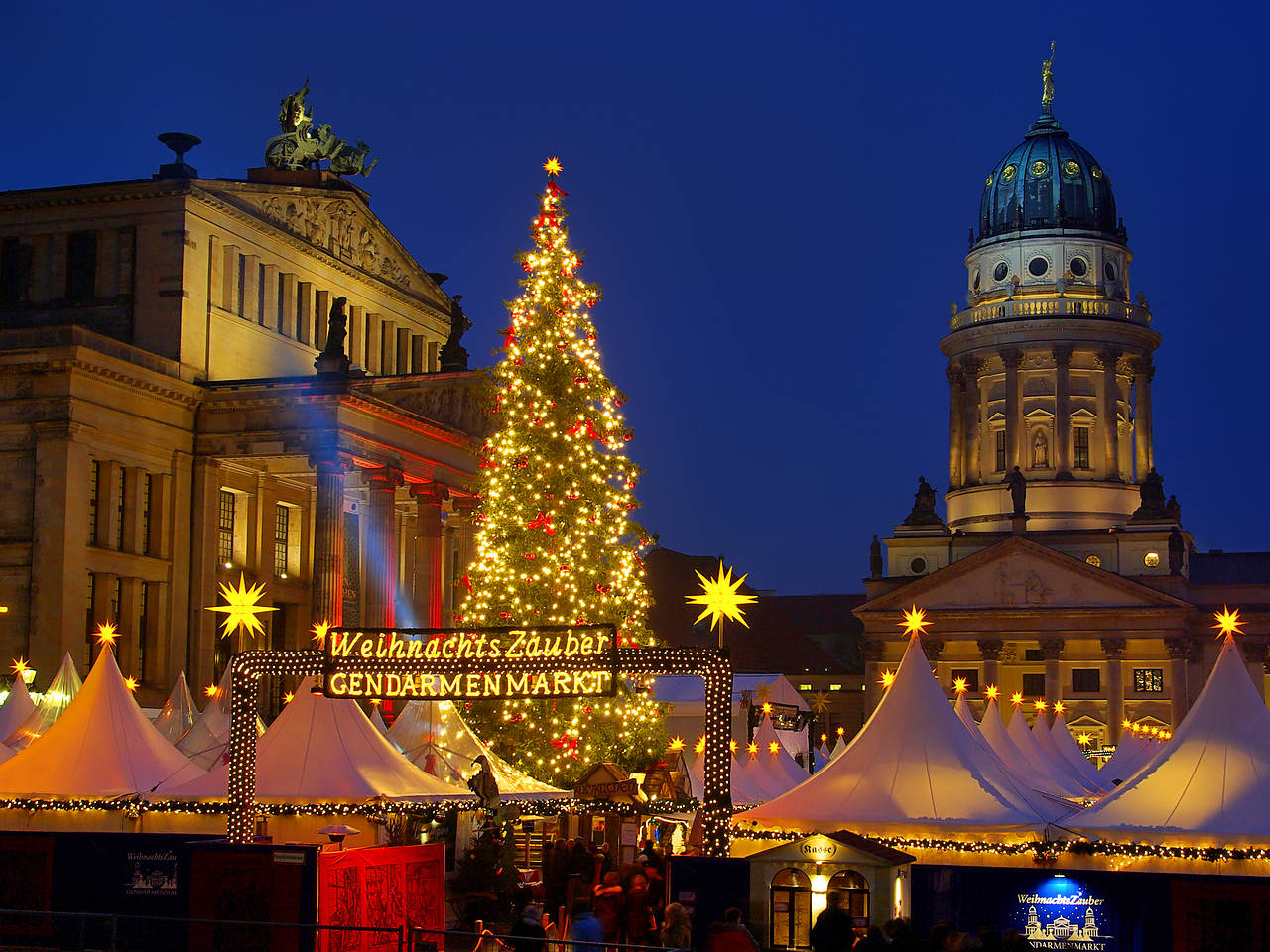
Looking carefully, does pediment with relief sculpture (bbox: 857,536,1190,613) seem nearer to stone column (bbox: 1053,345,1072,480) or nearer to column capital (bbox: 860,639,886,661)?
column capital (bbox: 860,639,886,661)

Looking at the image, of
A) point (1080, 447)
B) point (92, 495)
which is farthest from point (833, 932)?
point (1080, 447)

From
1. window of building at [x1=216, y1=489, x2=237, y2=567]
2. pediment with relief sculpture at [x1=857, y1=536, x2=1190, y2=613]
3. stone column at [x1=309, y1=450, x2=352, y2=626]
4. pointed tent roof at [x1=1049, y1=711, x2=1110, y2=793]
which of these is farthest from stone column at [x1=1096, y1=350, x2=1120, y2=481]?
stone column at [x1=309, y1=450, x2=352, y2=626]

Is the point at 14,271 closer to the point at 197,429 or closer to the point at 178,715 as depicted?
the point at 197,429

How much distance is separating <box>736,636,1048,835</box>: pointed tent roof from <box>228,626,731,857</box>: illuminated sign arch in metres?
2.58

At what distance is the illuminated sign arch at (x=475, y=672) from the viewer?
75.6 feet

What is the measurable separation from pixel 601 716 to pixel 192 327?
76.6 feet

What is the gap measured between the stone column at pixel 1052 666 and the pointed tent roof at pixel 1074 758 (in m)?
35.4

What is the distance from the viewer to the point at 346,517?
5781cm

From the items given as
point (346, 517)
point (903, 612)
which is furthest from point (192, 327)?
point (903, 612)

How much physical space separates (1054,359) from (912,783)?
7663 cm

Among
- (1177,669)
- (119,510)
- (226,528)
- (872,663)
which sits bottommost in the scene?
(1177,669)

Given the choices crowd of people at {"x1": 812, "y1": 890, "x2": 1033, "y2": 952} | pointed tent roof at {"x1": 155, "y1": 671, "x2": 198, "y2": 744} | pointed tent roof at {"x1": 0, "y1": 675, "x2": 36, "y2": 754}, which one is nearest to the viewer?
crowd of people at {"x1": 812, "y1": 890, "x2": 1033, "y2": 952}

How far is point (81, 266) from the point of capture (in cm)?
5441

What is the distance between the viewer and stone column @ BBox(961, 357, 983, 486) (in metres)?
102
